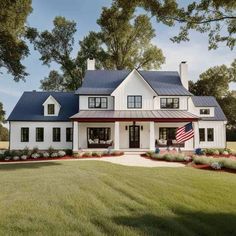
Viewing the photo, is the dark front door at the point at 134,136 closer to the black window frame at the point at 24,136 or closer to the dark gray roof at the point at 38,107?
the dark gray roof at the point at 38,107

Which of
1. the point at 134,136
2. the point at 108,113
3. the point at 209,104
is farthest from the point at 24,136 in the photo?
the point at 209,104

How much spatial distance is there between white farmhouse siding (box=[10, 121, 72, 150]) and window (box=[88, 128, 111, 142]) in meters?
2.44

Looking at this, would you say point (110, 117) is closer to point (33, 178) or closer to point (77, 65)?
point (33, 178)

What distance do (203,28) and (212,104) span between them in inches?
770

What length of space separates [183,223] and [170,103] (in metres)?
25.2

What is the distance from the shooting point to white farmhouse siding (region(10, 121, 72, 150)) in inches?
1232

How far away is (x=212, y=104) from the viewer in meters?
35.1

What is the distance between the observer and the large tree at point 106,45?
45.2 metres

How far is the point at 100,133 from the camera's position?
31359 millimetres

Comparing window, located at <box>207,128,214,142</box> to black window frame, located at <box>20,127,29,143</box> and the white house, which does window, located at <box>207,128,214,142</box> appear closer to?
the white house

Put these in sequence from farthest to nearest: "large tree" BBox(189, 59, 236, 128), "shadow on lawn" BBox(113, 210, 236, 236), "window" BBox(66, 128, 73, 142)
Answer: "large tree" BBox(189, 59, 236, 128)
"window" BBox(66, 128, 73, 142)
"shadow on lawn" BBox(113, 210, 236, 236)

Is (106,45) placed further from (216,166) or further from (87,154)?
(216,166)

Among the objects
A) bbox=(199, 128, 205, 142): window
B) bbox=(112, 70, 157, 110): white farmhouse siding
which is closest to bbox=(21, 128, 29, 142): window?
bbox=(112, 70, 157, 110): white farmhouse siding

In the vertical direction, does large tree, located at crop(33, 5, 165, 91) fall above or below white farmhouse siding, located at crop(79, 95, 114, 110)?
above
